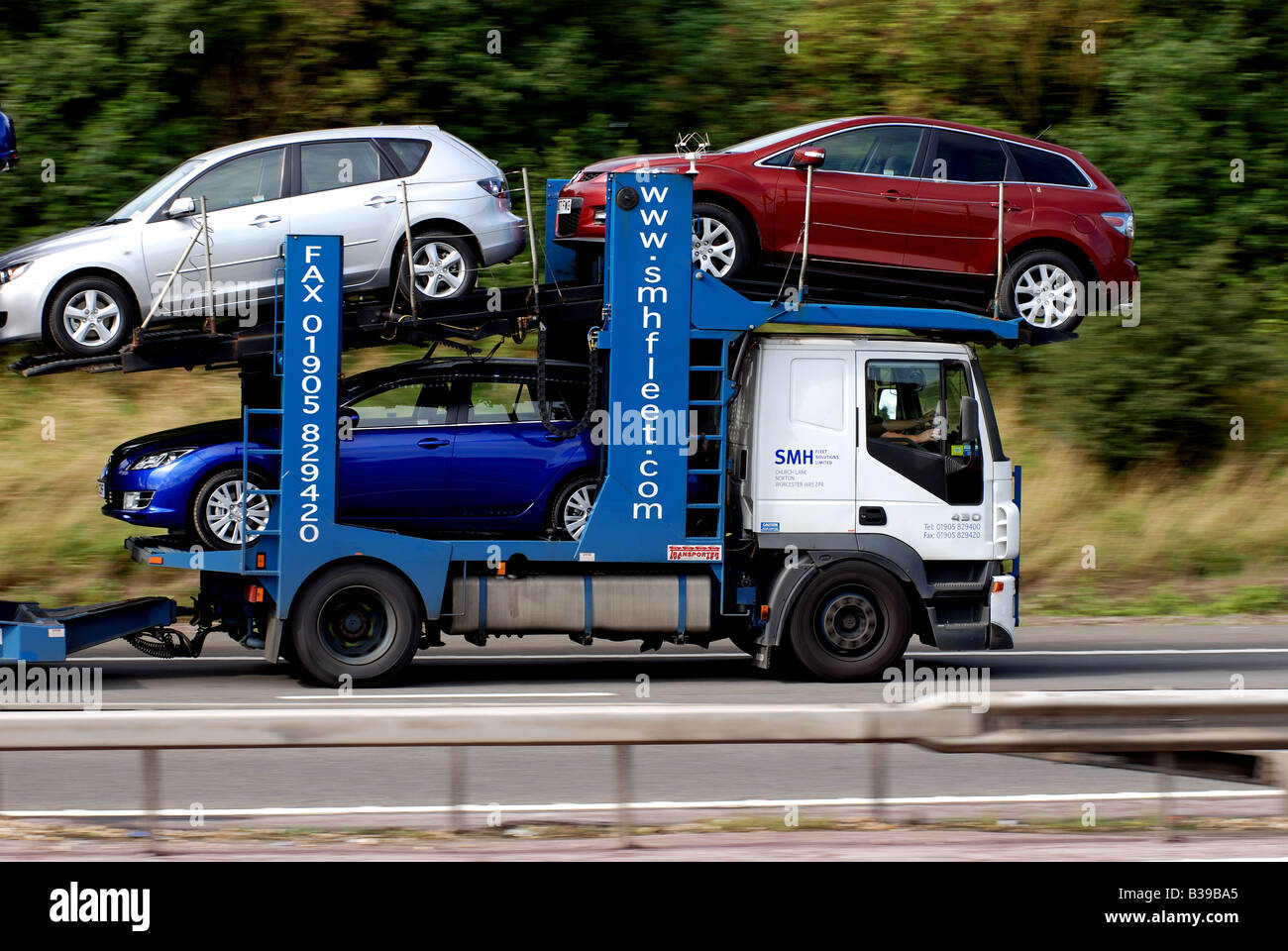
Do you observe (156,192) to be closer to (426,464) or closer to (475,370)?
(475,370)

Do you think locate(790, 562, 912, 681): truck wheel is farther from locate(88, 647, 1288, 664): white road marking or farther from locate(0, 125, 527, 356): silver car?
locate(0, 125, 527, 356): silver car

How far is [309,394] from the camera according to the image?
9.14 meters

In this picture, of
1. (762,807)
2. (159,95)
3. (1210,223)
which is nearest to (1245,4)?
(1210,223)

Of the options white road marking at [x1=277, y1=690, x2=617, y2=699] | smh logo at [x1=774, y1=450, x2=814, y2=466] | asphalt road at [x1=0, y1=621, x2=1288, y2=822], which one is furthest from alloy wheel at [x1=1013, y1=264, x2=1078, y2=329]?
white road marking at [x1=277, y1=690, x2=617, y2=699]

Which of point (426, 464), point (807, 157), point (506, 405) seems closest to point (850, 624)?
point (506, 405)

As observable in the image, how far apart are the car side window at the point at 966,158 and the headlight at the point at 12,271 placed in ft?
21.1

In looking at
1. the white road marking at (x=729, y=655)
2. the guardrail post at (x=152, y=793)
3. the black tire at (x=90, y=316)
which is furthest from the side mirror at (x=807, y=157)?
the guardrail post at (x=152, y=793)

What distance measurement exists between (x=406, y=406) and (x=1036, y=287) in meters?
4.53

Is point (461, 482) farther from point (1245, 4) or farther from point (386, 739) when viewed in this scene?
point (1245, 4)

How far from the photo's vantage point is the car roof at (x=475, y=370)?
9.91 m

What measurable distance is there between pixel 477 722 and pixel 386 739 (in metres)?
0.31

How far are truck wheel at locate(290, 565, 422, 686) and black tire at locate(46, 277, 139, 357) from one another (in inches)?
102

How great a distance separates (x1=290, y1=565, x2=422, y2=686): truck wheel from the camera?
9.30 metres

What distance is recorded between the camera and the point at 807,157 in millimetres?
10477
